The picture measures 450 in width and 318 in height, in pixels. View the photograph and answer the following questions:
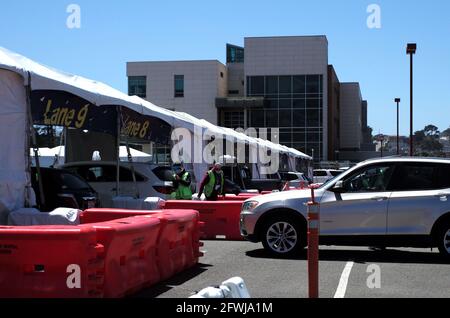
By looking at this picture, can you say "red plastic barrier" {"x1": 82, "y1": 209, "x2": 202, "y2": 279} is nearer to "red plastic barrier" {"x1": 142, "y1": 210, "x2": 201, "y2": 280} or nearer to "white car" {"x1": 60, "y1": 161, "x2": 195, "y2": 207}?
"red plastic barrier" {"x1": 142, "y1": 210, "x2": 201, "y2": 280}

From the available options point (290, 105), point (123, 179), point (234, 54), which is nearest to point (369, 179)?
point (123, 179)

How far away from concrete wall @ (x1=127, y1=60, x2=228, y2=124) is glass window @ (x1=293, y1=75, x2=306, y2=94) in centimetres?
871

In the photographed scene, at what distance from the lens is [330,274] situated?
930 cm

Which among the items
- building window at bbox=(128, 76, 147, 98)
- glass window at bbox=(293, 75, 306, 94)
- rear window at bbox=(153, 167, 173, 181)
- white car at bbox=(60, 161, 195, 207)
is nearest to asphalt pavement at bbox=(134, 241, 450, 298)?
white car at bbox=(60, 161, 195, 207)

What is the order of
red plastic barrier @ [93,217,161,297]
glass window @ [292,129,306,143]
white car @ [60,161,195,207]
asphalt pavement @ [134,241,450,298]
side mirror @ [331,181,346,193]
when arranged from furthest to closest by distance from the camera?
glass window @ [292,129,306,143]
white car @ [60,161,195,207]
side mirror @ [331,181,346,193]
asphalt pavement @ [134,241,450,298]
red plastic barrier @ [93,217,161,297]

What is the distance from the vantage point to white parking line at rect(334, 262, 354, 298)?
7777 millimetres

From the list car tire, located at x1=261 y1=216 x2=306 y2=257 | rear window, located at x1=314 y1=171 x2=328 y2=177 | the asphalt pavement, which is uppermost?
rear window, located at x1=314 y1=171 x2=328 y2=177

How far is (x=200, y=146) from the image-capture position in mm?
21500

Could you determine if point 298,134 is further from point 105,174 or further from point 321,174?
point 105,174

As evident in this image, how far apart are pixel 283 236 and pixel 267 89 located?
57.2 m

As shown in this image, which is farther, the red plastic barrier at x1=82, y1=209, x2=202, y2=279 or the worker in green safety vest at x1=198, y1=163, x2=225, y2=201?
the worker in green safety vest at x1=198, y1=163, x2=225, y2=201

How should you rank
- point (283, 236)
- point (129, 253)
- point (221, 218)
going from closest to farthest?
point (129, 253)
point (283, 236)
point (221, 218)

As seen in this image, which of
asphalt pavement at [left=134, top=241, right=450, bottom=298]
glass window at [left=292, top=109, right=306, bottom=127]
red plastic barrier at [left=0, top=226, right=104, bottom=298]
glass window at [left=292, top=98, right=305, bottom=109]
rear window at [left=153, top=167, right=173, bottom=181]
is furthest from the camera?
glass window at [left=292, top=109, right=306, bottom=127]

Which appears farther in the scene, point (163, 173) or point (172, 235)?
point (163, 173)
